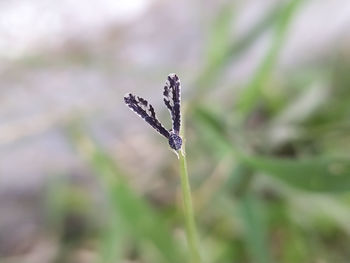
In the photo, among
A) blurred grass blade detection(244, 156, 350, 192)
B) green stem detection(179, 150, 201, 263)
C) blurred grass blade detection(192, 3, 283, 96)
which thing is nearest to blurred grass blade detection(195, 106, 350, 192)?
blurred grass blade detection(244, 156, 350, 192)

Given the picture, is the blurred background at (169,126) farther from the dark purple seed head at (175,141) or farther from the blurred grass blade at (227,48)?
the dark purple seed head at (175,141)

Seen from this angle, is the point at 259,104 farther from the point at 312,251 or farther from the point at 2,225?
the point at 2,225

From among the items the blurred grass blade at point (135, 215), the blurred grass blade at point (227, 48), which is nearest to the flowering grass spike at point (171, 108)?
the blurred grass blade at point (135, 215)

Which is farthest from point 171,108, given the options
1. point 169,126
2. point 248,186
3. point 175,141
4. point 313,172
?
point 169,126

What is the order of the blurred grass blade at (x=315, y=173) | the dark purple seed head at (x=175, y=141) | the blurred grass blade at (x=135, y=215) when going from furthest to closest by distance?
the blurred grass blade at (x=135, y=215) → the blurred grass blade at (x=315, y=173) → the dark purple seed head at (x=175, y=141)

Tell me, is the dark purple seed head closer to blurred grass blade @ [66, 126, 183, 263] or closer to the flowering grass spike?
the flowering grass spike

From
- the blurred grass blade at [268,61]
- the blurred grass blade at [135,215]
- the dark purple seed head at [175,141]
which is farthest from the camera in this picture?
the blurred grass blade at [268,61]
